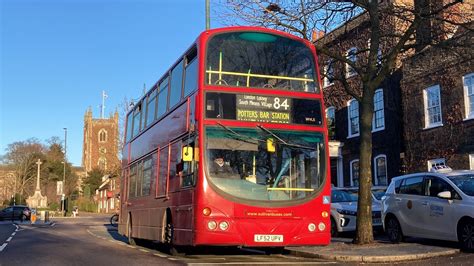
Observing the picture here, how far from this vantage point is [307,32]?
14.8 m

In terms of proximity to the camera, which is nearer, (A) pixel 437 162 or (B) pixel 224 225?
(B) pixel 224 225

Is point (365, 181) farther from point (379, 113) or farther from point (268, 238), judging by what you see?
point (379, 113)

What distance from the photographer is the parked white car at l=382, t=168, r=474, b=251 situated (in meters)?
10.9

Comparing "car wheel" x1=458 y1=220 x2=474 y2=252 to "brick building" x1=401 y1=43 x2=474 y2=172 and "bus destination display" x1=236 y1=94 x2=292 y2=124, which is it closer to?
"bus destination display" x1=236 y1=94 x2=292 y2=124

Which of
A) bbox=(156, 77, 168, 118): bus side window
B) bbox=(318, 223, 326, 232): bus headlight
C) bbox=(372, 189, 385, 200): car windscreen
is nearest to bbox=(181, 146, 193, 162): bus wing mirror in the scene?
bbox=(318, 223, 326, 232): bus headlight

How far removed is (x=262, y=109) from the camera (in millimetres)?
10008

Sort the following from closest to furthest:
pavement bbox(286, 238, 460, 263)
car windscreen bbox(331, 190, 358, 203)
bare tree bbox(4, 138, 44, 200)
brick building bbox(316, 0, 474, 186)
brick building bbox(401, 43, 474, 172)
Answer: pavement bbox(286, 238, 460, 263) → car windscreen bbox(331, 190, 358, 203) → brick building bbox(316, 0, 474, 186) → brick building bbox(401, 43, 474, 172) → bare tree bbox(4, 138, 44, 200)

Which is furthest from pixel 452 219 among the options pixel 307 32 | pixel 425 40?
pixel 307 32

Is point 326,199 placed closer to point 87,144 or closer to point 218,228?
point 218,228

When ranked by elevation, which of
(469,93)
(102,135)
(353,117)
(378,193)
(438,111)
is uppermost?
(102,135)

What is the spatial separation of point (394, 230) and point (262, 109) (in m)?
5.86

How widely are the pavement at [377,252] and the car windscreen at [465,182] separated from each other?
132cm

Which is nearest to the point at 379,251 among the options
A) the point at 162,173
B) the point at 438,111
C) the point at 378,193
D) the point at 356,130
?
the point at 162,173

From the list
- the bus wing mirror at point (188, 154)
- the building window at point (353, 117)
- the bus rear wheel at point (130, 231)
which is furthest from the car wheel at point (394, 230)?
the building window at point (353, 117)
